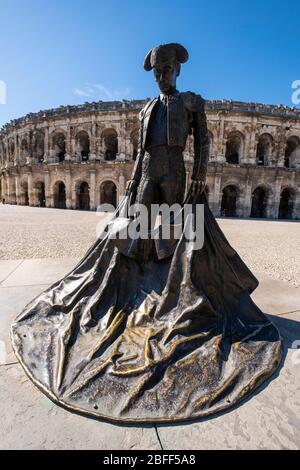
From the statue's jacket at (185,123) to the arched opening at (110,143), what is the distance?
78.6 ft

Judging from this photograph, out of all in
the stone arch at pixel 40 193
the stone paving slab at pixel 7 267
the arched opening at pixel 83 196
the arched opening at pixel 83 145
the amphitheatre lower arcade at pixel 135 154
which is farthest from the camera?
the stone arch at pixel 40 193

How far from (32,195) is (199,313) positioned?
29544 mm

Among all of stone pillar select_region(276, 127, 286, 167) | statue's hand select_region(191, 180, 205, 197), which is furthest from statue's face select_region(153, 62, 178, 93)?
stone pillar select_region(276, 127, 286, 167)

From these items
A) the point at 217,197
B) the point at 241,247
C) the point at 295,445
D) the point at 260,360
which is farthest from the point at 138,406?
the point at 217,197

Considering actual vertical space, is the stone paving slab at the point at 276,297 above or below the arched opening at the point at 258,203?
below

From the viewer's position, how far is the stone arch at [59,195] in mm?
26481

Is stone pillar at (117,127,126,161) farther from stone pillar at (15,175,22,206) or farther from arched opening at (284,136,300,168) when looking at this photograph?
arched opening at (284,136,300,168)

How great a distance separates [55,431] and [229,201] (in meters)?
28.3

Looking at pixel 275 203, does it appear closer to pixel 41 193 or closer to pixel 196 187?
pixel 196 187

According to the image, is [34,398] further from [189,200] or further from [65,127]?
[65,127]

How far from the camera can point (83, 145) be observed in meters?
26.2

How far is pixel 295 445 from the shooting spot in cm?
130

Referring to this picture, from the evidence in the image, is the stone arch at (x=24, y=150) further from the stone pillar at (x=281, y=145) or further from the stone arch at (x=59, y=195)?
the stone pillar at (x=281, y=145)

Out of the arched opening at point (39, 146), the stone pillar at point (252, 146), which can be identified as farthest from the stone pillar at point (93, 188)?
the stone pillar at point (252, 146)
